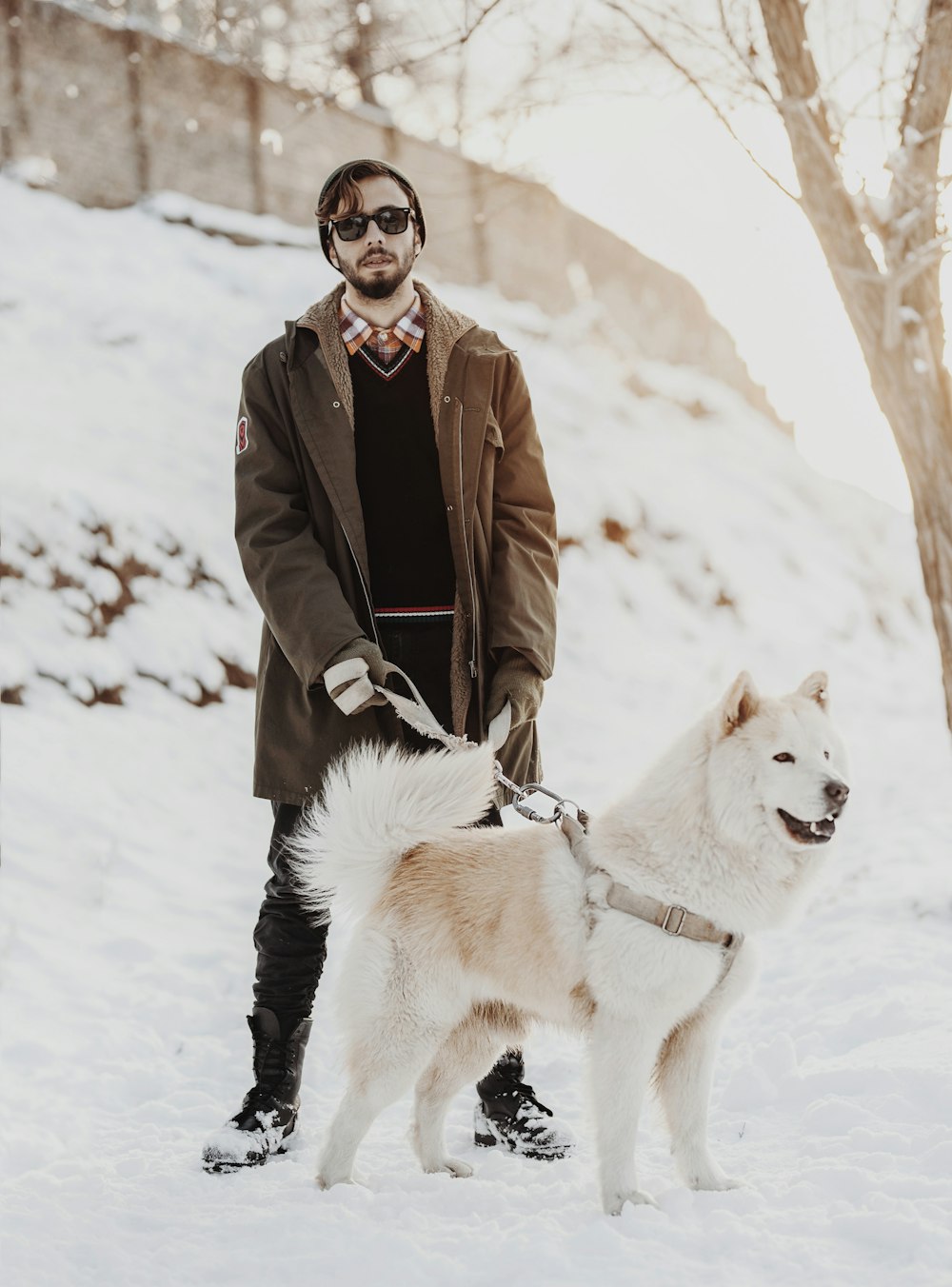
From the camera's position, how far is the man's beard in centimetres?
282

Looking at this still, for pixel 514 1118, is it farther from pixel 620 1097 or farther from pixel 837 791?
pixel 837 791

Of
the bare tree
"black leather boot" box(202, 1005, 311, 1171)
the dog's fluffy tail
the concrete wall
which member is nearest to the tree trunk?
the bare tree

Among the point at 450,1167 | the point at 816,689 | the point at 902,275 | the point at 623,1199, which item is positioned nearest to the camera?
the point at 623,1199

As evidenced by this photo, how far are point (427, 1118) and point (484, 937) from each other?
23.3 inches

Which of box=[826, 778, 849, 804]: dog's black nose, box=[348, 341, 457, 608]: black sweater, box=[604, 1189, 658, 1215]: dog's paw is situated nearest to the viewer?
box=[826, 778, 849, 804]: dog's black nose

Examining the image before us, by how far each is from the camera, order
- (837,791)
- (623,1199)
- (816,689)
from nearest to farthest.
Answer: (837,791) → (623,1199) → (816,689)

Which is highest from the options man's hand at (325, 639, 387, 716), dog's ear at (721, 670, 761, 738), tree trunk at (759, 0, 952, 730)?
tree trunk at (759, 0, 952, 730)

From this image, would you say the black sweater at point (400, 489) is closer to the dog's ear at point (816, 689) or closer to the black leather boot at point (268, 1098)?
the dog's ear at point (816, 689)

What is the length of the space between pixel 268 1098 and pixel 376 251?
221 centimetres

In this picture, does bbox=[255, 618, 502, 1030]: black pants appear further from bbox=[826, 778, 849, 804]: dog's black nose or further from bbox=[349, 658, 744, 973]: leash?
bbox=[826, 778, 849, 804]: dog's black nose

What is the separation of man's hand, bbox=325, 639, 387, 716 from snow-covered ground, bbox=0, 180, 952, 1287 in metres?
1.11

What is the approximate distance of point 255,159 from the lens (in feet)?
54.0

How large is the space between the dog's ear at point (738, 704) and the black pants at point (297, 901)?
0.82 meters

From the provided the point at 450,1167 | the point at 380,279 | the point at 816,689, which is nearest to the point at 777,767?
the point at 816,689
